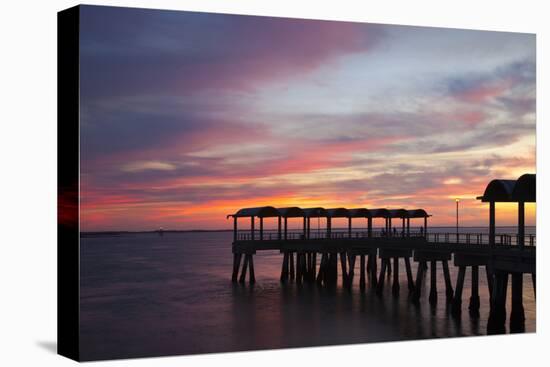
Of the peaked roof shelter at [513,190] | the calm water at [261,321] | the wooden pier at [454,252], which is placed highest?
the peaked roof shelter at [513,190]

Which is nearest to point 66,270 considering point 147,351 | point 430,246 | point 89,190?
point 89,190

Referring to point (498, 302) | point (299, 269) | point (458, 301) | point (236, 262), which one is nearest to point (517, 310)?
point (498, 302)

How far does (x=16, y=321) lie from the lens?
20.3 m

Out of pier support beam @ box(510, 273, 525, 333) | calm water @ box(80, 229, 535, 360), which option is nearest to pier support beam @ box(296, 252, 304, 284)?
calm water @ box(80, 229, 535, 360)

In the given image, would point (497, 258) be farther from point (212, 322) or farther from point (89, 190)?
point (89, 190)

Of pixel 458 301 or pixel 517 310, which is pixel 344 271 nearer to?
pixel 458 301

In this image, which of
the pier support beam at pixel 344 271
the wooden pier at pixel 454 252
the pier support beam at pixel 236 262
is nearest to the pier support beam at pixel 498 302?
the wooden pier at pixel 454 252

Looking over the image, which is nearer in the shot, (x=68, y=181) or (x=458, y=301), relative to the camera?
(x=68, y=181)

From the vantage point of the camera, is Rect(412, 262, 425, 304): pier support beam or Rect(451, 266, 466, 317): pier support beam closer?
Rect(451, 266, 466, 317): pier support beam

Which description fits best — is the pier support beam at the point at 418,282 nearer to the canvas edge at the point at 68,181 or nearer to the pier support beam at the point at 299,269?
the pier support beam at the point at 299,269

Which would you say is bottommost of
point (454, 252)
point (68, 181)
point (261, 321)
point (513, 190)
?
point (261, 321)

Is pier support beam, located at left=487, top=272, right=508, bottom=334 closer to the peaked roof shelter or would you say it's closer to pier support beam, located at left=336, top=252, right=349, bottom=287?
the peaked roof shelter

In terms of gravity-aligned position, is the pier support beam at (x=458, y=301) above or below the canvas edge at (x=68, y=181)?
below

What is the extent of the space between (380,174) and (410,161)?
83 centimetres
